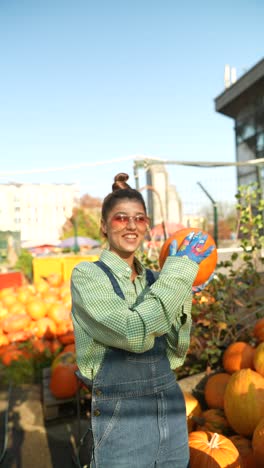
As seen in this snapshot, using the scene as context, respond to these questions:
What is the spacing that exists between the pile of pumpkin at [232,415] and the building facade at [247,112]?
815 centimetres

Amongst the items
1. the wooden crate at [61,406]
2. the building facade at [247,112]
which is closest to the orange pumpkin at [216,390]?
the wooden crate at [61,406]

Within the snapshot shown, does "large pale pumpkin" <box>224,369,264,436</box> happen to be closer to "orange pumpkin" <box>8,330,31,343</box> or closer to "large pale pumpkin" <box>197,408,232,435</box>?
"large pale pumpkin" <box>197,408,232,435</box>

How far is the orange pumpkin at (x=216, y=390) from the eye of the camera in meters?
2.67

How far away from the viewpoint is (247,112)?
37.4 feet

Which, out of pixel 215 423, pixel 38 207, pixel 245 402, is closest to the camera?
pixel 245 402

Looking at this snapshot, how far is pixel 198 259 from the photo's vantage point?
1.38 metres

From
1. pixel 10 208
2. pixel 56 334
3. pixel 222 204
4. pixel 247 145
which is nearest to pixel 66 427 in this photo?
pixel 56 334

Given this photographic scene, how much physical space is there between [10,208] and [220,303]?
69649 mm

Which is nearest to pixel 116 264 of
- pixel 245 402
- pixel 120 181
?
pixel 120 181

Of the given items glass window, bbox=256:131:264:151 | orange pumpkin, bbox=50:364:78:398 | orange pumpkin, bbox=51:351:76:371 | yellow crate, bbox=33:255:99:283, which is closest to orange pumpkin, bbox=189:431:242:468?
orange pumpkin, bbox=50:364:78:398

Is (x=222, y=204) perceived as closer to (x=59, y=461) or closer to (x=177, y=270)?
(x=59, y=461)

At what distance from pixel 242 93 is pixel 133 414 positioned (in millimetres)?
11470

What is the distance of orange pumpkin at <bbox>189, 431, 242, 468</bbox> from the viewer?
1899 millimetres

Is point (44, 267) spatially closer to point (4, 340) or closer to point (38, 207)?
point (4, 340)
